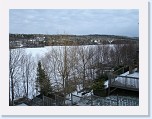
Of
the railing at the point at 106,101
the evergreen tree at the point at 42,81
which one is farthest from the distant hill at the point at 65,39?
the railing at the point at 106,101

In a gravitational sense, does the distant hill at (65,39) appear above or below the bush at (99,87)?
above

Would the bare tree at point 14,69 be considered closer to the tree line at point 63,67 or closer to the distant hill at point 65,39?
the tree line at point 63,67

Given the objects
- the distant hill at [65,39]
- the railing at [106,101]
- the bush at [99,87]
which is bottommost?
the railing at [106,101]

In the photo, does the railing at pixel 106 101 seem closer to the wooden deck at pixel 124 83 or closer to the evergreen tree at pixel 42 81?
the wooden deck at pixel 124 83

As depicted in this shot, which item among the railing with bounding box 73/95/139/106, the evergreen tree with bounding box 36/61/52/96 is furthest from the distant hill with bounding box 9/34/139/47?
the railing with bounding box 73/95/139/106

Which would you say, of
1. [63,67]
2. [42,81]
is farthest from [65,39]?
[42,81]
